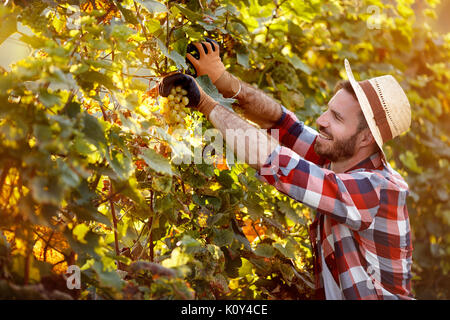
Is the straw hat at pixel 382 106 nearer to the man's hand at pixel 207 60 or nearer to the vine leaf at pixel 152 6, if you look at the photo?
the man's hand at pixel 207 60

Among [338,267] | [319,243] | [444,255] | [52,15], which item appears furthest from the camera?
[444,255]

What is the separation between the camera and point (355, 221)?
1.60 metres

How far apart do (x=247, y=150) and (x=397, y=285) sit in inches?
31.1

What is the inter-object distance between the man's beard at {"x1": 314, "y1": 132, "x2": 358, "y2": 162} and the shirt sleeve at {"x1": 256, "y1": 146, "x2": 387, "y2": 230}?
0.32 metres

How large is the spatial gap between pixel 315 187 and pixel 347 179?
0.17 m

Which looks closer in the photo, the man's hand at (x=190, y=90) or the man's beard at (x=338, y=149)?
the man's hand at (x=190, y=90)

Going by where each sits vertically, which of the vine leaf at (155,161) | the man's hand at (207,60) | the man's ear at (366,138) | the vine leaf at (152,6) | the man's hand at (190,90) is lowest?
the vine leaf at (155,161)

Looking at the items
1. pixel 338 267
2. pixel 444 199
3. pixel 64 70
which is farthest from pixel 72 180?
pixel 444 199

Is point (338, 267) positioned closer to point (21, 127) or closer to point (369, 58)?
point (21, 127)

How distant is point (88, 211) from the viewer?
1195mm

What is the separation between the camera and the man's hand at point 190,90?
1.48 meters

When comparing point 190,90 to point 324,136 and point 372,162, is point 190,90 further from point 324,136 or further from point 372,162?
point 372,162

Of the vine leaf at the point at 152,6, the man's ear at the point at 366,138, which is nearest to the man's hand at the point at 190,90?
the vine leaf at the point at 152,6

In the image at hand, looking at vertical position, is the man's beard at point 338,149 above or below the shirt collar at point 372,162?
above
